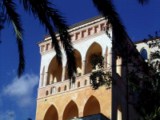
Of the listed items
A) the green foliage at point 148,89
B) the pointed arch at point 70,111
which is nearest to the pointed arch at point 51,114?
the pointed arch at point 70,111

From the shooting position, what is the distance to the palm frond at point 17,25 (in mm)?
11102

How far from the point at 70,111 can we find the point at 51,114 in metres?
1.51

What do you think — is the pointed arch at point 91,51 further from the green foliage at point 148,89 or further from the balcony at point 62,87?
the green foliage at point 148,89

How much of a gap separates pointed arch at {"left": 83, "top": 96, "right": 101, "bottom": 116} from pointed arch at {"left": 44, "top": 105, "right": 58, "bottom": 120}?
2.51m

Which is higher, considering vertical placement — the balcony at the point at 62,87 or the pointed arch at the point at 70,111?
the balcony at the point at 62,87

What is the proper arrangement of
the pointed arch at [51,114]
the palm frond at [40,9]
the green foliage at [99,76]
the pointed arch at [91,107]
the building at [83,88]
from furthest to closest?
the pointed arch at [51,114], the pointed arch at [91,107], the building at [83,88], the green foliage at [99,76], the palm frond at [40,9]

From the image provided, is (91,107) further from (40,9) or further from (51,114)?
(40,9)

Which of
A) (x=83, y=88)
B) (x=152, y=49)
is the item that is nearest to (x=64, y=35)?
(x=83, y=88)

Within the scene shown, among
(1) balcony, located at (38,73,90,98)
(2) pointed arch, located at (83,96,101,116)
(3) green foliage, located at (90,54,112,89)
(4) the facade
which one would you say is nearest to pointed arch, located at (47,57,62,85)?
(1) balcony, located at (38,73,90,98)

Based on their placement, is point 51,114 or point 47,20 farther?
point 51,114

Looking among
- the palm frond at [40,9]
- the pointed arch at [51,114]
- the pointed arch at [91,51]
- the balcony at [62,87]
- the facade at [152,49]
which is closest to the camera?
the palm frond at [40,9]

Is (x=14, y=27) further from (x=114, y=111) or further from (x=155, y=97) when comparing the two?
(x=114, y=111)

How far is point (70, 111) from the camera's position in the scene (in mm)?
28891

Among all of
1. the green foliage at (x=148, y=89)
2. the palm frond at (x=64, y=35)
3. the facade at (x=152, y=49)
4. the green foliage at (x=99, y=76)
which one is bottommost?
the palm frond at (x=64, y=35)
